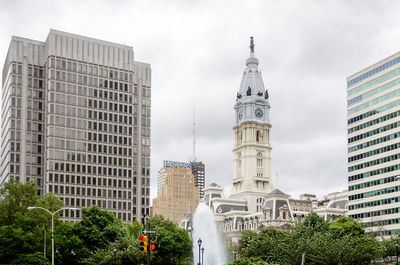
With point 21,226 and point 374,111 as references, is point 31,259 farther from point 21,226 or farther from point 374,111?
point 374,111

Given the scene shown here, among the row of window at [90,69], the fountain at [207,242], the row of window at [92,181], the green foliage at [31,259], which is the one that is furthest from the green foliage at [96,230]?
the row of window at [90,69]

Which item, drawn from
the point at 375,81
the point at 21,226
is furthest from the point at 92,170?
the point at 375,81

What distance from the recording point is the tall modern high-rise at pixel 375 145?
123 meters

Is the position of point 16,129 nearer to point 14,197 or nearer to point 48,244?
point 14,197

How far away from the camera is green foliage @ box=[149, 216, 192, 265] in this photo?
3947 inches

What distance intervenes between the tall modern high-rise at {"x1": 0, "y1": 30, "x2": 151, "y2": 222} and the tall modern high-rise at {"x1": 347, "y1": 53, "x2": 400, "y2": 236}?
56.0 m

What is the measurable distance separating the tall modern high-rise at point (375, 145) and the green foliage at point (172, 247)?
3882 cm

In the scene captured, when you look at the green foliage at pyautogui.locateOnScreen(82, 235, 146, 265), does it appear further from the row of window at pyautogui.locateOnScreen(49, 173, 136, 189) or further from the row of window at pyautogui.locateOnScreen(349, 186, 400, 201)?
the row of window at pyautogui.locateOnScreen(49, 173, 136, 189)

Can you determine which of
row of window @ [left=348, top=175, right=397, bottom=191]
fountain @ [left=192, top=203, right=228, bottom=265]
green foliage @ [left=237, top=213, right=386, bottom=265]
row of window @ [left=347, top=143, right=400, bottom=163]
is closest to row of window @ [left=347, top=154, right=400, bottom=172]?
row of window @ [left=347, top=143, right=400, bottom=163]

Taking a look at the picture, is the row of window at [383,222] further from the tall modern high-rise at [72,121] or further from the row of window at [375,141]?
the tall modern high-rise at [72,121]

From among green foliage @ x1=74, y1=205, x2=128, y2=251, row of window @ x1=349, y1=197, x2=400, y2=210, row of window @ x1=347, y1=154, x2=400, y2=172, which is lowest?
green foliage @ x1=74, y1=205, x2=128, y2=251

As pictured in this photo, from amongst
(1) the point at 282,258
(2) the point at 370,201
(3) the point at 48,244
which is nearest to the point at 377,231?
(2) the point at 370,201

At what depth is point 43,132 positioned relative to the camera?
15212cm

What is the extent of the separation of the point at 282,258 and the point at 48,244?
33388mm
